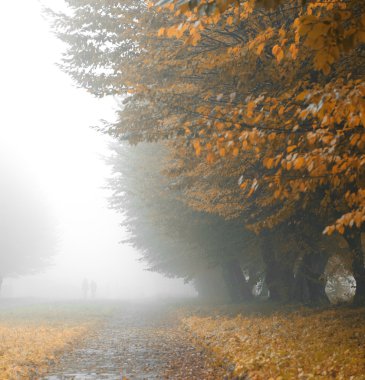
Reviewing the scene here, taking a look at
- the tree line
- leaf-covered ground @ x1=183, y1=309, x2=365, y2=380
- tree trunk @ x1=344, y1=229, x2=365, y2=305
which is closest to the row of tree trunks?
tree trunk @ x1=344, y1=229, x2=365, y2=305

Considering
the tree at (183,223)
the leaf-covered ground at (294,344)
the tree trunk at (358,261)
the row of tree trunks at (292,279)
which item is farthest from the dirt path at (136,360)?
the row of tree trunks at (292,279)

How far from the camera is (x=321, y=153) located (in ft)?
14.6

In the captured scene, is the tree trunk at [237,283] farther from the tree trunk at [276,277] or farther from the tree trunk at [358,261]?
the tree trunk at [358,261]

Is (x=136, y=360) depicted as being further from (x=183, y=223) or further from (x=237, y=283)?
(x=237, y=283)

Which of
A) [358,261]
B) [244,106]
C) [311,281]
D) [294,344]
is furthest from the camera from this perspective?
[311,281]

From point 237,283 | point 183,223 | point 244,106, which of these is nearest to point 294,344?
point 244,106

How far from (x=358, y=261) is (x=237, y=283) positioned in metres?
12.0

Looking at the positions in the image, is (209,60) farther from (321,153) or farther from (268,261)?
(268,261)

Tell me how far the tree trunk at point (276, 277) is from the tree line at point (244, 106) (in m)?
0.27

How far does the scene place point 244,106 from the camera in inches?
221

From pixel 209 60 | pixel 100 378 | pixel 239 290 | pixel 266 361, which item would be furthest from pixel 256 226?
pixel 239 290

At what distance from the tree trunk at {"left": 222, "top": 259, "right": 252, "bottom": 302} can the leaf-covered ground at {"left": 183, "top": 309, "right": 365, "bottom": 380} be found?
8.55m

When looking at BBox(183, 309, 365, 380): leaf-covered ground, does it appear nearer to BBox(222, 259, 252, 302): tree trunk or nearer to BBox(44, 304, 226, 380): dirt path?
BBox(44, 304, 226, 380): dirt path

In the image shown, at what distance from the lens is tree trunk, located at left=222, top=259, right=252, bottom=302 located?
23.0m
